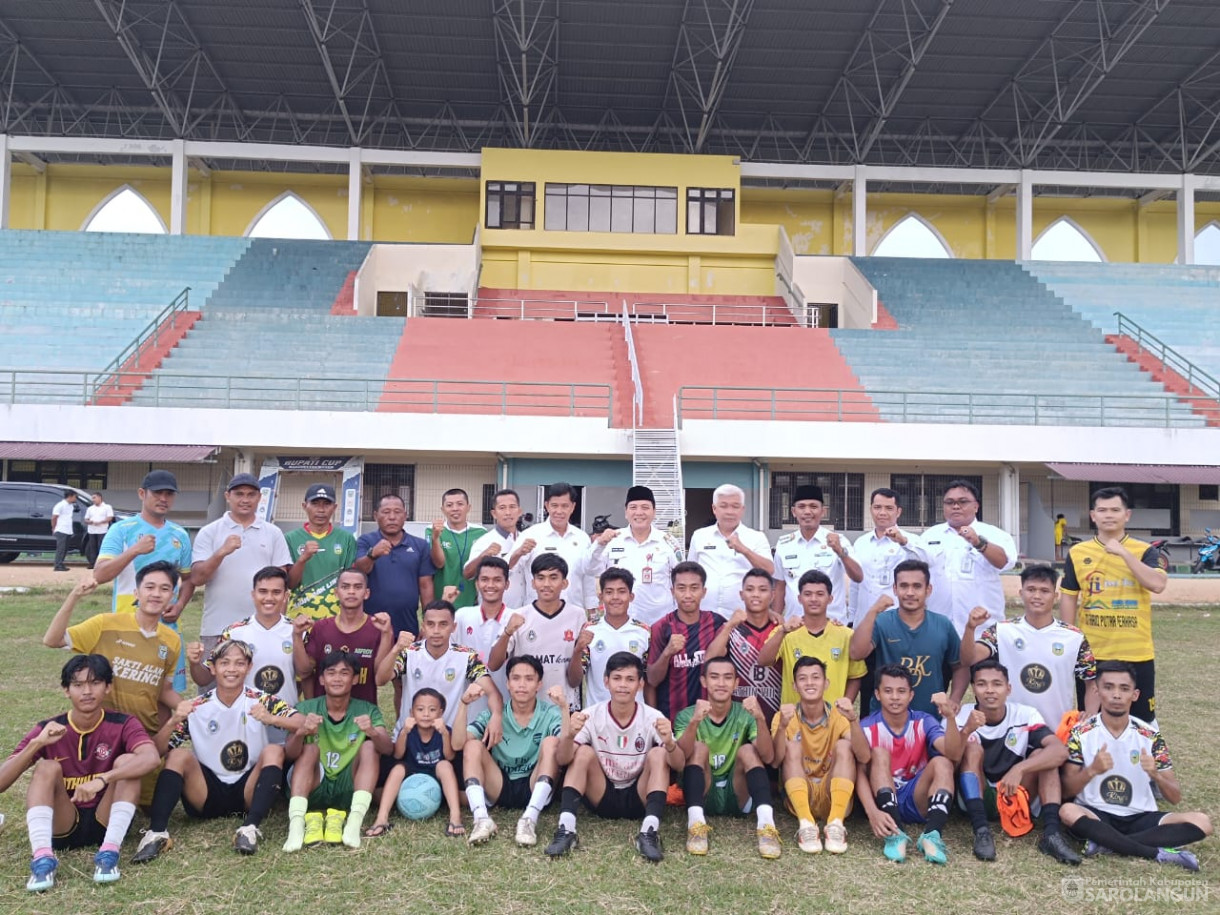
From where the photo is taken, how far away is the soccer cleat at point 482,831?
489cm

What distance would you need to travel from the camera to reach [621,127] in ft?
104

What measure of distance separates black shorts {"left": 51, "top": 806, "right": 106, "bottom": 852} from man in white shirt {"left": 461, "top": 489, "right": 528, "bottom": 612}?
8.60 ft

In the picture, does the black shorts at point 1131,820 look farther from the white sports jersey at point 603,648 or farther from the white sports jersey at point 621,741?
the white sports jersey at point 603,648

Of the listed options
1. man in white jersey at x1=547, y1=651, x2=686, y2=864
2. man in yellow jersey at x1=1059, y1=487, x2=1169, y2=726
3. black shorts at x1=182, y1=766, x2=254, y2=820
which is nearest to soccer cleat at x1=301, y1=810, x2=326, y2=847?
black shorts at x1=182, y1=766, x2=254, y2=820

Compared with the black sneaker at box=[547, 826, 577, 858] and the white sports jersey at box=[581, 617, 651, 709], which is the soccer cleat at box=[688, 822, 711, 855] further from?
the white sports jersey at box=[581, 617, 651, 709]

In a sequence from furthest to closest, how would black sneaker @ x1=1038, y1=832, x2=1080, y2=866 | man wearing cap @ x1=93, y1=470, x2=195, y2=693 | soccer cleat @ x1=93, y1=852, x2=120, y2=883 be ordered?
man wearing cap @ x1=93, y1=470, x2=195, y2=693, black sneaker @ x1=1038, y1=832, x2=1080, y2=866, soccer cleat @ x1=93, y1=852, x2=120, y2=883

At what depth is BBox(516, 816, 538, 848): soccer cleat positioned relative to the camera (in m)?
4.89

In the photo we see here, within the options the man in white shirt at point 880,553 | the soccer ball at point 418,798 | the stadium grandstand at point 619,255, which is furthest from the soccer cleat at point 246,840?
the stadium grandstand at point 619,255

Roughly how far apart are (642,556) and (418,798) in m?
2.26

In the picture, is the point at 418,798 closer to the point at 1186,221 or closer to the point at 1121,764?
the point at 1121,764

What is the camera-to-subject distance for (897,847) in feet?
15.7

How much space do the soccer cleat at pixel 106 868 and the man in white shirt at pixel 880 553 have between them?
4.63 metres

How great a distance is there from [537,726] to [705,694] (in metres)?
1.03

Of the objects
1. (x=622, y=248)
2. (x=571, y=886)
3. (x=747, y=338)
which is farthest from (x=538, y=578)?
(x=622, y=248)
